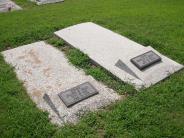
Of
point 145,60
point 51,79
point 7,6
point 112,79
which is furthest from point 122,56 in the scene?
point 7,6

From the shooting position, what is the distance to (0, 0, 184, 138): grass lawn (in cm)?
497

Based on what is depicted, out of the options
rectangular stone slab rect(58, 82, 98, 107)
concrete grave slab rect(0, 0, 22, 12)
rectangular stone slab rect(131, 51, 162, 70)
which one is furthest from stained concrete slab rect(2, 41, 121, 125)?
concrete grave slab rect(0, 0, 22, 12)

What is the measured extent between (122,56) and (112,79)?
3.00 feet

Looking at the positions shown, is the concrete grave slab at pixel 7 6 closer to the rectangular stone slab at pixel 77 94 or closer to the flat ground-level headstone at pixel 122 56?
the flat ground-level headstone at pixel 122 56

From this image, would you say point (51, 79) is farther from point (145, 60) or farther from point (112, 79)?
point (145, 60)

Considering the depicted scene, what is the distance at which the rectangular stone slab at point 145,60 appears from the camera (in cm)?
635

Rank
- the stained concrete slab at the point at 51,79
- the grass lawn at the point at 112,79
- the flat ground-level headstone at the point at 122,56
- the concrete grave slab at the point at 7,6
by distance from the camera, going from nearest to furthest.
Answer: the grass lawn at the point at 112,79, the stained concrete slab at the point at 51,79, the flat ground-level headstone at the point at 122,56, the concrete grave slab at the point at 7,6

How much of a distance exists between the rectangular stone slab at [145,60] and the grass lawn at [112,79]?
0.55 meters

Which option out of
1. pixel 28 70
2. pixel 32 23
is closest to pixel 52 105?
pixel 28 70

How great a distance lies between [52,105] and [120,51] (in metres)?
2.64

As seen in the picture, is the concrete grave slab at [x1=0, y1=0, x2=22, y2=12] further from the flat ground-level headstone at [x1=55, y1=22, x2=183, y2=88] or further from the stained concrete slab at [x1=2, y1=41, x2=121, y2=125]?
the stained concrete slab at [x1=2, y1=41, x2=121, y2=125]

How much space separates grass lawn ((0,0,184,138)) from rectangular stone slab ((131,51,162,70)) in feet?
1.80

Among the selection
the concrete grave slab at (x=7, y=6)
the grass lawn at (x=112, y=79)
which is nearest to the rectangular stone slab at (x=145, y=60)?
the grass lawn at (x=112, y=79)

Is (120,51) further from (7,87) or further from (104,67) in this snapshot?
(7,87)
